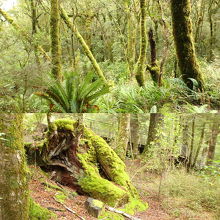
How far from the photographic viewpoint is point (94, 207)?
467 centimetres

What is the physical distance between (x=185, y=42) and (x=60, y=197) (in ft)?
12.7

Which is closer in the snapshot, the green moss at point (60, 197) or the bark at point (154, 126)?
the green moss at point (60, 197)

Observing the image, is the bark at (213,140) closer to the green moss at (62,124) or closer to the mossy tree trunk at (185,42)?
the mossy tree trunk at (185,42)

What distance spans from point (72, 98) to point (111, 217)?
2.92 m

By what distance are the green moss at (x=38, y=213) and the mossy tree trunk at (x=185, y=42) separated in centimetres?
328

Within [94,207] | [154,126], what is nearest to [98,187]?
[94,207]

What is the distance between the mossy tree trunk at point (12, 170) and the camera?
8.74 ft

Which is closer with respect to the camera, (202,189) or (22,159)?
(22,159)

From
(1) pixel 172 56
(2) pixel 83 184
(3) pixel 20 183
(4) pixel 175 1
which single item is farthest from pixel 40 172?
(1) pixel 172 56

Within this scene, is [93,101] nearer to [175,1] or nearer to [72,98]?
[72,98]

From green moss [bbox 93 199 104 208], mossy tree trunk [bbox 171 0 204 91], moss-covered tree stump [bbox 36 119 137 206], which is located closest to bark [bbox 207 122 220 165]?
mossy tree trunk [bbox 171 0 204 91]

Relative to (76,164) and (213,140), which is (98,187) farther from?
(213,140)

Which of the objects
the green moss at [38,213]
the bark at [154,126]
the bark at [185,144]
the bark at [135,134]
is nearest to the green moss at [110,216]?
the green moss at [38,213]

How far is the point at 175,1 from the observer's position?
3.47 metres
